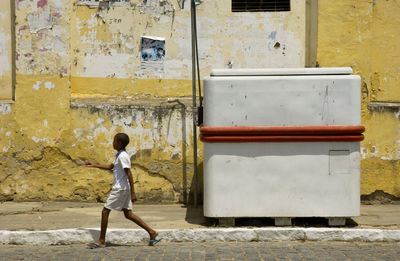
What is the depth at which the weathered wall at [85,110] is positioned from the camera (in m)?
7.88

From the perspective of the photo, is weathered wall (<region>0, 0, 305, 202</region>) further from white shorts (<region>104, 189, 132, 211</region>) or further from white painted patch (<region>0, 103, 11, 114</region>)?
white shorts (<region>104, 189, 132, 211</region>)

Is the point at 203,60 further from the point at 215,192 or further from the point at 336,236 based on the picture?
the point at 336,236

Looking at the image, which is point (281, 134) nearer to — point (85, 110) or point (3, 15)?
point (85, 110)

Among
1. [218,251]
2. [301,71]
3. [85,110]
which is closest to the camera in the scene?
[218,251]

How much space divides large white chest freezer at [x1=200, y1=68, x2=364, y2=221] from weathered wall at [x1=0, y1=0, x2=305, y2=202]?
1612 mm

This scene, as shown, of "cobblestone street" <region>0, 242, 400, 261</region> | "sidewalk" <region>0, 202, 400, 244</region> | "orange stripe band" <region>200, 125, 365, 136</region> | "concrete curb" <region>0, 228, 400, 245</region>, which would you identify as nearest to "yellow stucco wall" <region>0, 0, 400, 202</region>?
"sidewalk" <region>0, 202, 400, 244</region>

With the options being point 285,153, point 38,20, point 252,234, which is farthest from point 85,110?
point 252,234

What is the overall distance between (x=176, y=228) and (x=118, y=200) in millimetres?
886

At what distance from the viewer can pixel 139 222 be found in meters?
5.80

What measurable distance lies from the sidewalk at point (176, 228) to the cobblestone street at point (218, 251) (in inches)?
4.5

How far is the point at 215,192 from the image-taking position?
6410mm

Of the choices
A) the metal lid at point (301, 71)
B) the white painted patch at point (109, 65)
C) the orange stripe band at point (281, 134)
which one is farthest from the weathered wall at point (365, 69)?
the white painted patch at point (109, 65)

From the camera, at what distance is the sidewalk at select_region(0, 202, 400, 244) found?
20.1ft

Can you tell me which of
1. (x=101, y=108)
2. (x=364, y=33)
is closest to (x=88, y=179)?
(x=101, y=108)
